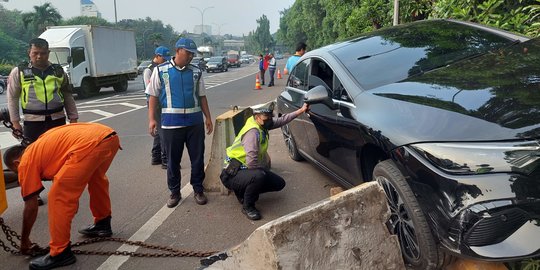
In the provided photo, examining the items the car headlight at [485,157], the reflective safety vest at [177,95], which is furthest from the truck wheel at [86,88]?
the car headlight at [485,157]

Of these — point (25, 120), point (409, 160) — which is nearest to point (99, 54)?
point (25, 120)

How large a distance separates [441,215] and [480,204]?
0.23 m

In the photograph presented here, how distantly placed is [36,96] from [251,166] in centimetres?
232

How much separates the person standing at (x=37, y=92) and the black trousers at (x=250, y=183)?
1.98 meters

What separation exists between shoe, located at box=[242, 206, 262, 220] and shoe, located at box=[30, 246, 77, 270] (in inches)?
62.1

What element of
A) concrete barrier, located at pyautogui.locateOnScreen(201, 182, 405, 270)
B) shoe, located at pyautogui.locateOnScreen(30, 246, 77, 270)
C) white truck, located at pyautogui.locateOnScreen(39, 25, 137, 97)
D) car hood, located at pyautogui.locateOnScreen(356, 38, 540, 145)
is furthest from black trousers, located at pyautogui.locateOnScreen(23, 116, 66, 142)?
→ white truck, located at pyautogui.locateOnScreen(39, 25, 137, 97)

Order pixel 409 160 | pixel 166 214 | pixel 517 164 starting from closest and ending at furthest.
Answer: pixel 517 164 → pixel 409 160 → pixel 166 214

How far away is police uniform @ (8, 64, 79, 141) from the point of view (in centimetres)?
437

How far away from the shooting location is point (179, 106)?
433 centimetres

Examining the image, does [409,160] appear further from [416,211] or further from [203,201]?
[203,201]

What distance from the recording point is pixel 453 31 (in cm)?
396

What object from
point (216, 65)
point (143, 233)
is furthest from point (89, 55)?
point (216, 65)

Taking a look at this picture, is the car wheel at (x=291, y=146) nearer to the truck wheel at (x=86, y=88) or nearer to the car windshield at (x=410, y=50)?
the car windshield at (x=410, y=50)

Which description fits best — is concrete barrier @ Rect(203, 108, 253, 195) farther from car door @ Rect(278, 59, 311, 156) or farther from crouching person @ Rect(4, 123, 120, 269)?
crouching person @ Rect(4, 123, 120, 269)
